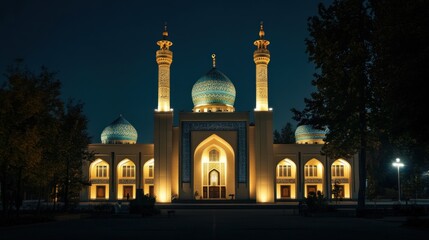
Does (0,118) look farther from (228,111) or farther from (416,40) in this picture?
(228,111)

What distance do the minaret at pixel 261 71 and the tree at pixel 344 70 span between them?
16.4 metres

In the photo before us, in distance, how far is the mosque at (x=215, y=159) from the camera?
123 ft

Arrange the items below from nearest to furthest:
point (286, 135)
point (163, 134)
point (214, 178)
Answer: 1. point (163, 134)
2. point (214, 178)
3. point (286, 135)

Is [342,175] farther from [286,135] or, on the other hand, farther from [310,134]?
[286,135]

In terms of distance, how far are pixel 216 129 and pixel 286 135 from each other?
27077mm

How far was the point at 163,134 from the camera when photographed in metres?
37.8

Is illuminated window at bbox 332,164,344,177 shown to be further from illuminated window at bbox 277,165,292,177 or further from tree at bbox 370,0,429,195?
tree at bbox 370,0,429,195

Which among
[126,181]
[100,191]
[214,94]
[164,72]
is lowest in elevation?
[100,191]

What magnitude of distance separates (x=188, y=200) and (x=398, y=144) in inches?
595

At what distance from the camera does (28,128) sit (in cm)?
1802

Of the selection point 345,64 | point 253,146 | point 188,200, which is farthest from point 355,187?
point 345,64

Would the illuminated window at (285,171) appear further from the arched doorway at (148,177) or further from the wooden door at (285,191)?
the arched doorway at (148,177)

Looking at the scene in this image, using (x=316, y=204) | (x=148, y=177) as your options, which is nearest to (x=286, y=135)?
(x=148, y=177)

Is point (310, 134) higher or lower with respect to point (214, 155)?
higher
